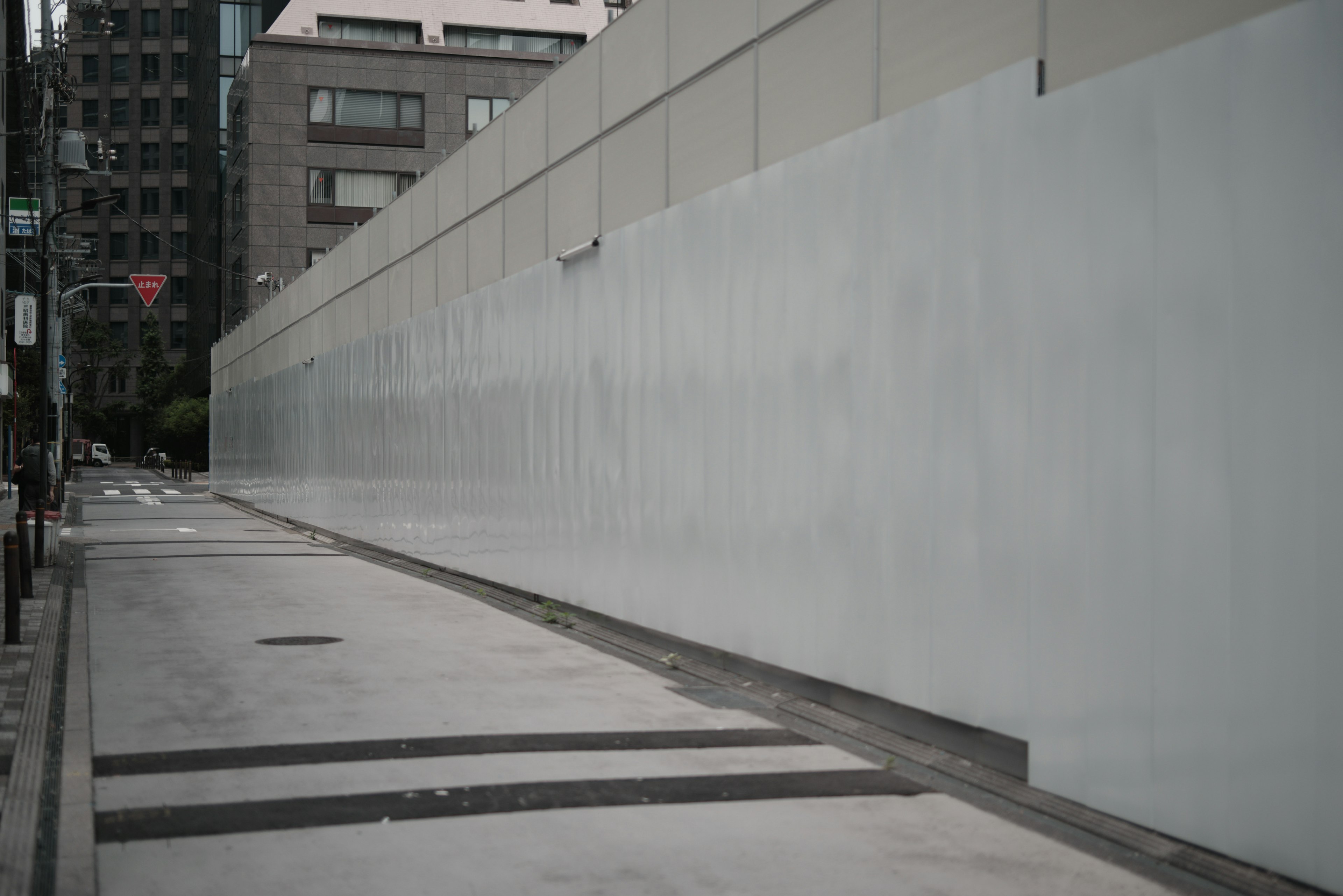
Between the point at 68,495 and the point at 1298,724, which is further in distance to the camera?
the point at 68,495

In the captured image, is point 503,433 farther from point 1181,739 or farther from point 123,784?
point 1181,739

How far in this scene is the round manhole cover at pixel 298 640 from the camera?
11445 mm

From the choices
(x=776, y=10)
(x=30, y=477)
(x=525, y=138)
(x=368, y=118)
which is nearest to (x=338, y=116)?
(x=368, y=118)

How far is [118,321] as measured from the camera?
114062 millimetres

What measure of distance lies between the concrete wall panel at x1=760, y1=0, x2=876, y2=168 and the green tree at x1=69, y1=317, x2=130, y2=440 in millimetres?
92645

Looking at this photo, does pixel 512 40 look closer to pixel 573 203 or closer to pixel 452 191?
pixel 452 191

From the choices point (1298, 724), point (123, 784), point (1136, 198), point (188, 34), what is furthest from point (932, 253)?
point (188, 34)

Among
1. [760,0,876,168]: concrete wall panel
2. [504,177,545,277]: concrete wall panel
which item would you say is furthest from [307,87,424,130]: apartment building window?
[760,0,876,168]: concrete wall panel

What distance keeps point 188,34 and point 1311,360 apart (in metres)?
106

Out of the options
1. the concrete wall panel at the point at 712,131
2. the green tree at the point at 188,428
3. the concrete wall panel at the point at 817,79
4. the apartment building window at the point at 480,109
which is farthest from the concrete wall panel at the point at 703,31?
the green tree at the point at 188,428

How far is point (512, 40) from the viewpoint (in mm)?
62531

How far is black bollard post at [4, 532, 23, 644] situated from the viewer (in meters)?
10.9

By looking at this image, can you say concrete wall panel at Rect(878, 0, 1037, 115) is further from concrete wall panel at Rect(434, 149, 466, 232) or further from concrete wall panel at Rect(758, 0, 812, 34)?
concrete wall panel at Rect(434, 149, 466, 232)

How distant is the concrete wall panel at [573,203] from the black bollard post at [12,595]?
640cm
